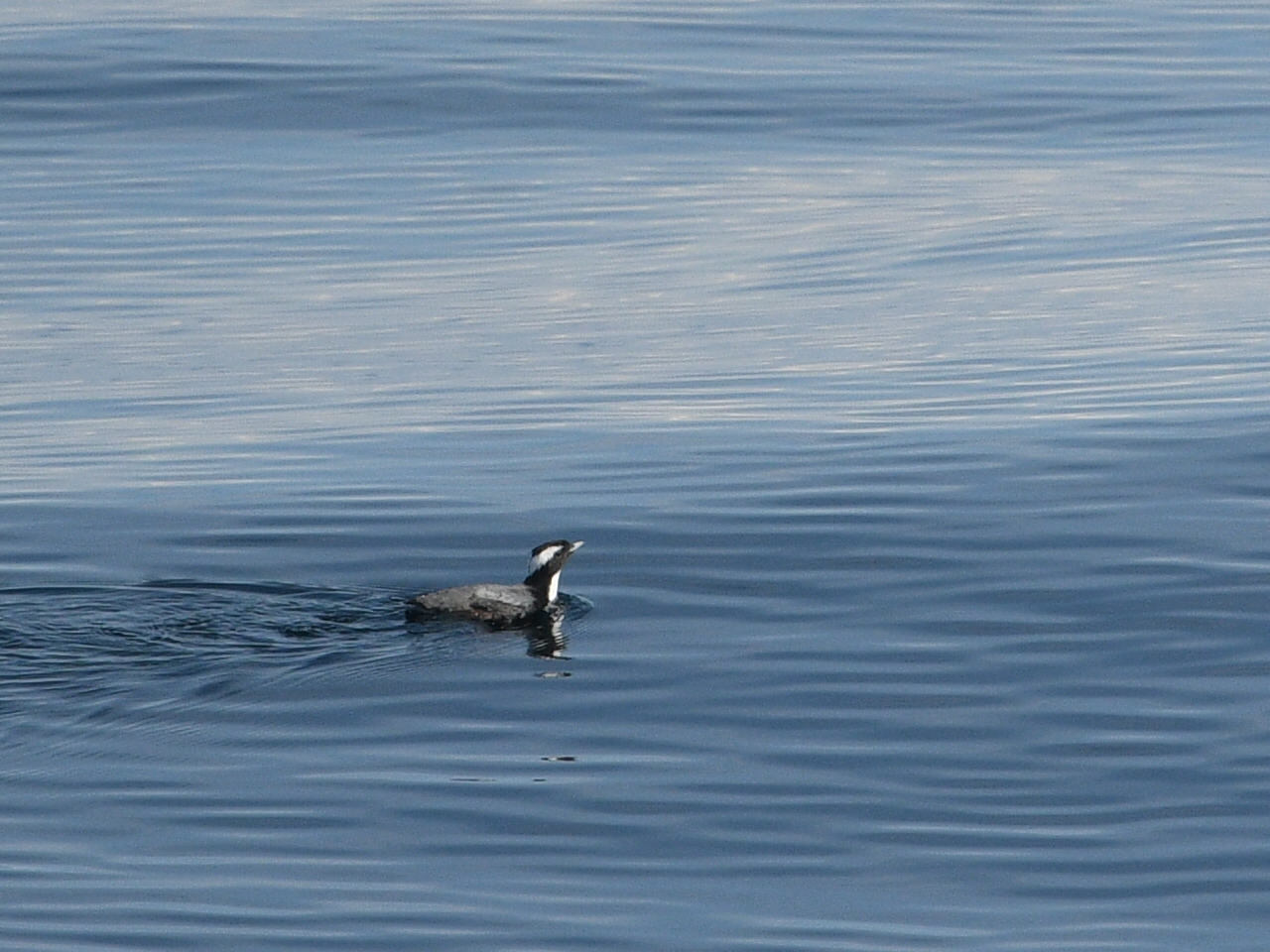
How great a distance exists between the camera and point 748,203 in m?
31.7

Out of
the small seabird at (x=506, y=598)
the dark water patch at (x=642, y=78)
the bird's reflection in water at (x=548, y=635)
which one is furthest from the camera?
the dark water patch at (x=642, y=78)

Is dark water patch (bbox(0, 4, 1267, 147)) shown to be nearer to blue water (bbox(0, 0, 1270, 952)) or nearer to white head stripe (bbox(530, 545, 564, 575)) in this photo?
Result: blue water (bbox(0, 0, 1270, 952))

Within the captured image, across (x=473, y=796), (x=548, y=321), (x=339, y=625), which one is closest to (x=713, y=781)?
(x=473, y=796)

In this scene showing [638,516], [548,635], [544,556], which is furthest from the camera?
[638,516]

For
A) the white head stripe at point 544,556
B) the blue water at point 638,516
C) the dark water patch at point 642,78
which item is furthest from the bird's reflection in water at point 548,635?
the dark water patch at point 642,78

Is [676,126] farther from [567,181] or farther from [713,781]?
[713,781]

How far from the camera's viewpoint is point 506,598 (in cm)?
1422

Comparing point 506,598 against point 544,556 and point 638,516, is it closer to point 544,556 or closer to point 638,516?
point 544,556

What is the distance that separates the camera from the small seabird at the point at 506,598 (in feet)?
46.2

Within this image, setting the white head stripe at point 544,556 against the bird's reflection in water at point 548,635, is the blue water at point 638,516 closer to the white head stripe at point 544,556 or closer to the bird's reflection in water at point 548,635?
the bird's reflection in water at point 548,635

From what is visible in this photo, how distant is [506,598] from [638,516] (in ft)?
9.80

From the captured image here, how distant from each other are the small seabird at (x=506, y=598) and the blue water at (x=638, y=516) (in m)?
0.22

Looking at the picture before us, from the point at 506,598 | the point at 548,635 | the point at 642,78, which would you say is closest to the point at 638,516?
the point at 506,598

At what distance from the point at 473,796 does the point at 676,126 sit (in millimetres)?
27509
